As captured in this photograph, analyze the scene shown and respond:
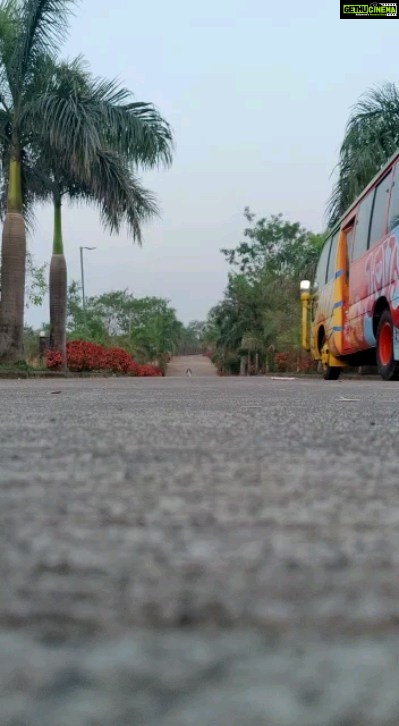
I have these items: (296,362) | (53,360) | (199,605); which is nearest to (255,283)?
(296,362)

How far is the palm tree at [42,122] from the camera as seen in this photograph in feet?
35.0

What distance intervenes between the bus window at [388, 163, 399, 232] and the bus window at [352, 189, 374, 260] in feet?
2.60

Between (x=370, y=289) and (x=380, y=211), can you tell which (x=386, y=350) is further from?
(x=380, y=211)

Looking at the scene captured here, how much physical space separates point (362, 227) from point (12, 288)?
6.00m

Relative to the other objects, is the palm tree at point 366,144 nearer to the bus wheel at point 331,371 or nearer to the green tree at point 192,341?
the bus wheel at point 331,371

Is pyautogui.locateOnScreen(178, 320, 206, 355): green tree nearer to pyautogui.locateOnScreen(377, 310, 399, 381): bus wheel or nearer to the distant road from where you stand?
the distant road

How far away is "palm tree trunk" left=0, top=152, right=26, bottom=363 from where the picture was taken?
1105 cm

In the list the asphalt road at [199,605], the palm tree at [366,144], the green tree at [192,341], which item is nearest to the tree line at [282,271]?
the palm tree at [366,144]

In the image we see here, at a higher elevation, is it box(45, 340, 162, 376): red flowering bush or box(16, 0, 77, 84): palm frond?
box(16, 0, 77, 84): palm frond

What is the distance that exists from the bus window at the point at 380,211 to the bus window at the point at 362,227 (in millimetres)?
185

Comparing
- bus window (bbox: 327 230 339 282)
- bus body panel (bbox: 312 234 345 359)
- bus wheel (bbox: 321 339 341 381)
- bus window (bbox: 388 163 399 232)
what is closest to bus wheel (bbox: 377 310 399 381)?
bus window (bbox: 388 163 399 232)

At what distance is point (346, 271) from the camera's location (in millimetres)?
→ 8188

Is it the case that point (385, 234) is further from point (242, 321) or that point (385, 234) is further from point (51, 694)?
point (242, 321)

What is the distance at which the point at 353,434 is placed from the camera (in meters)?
1.10
